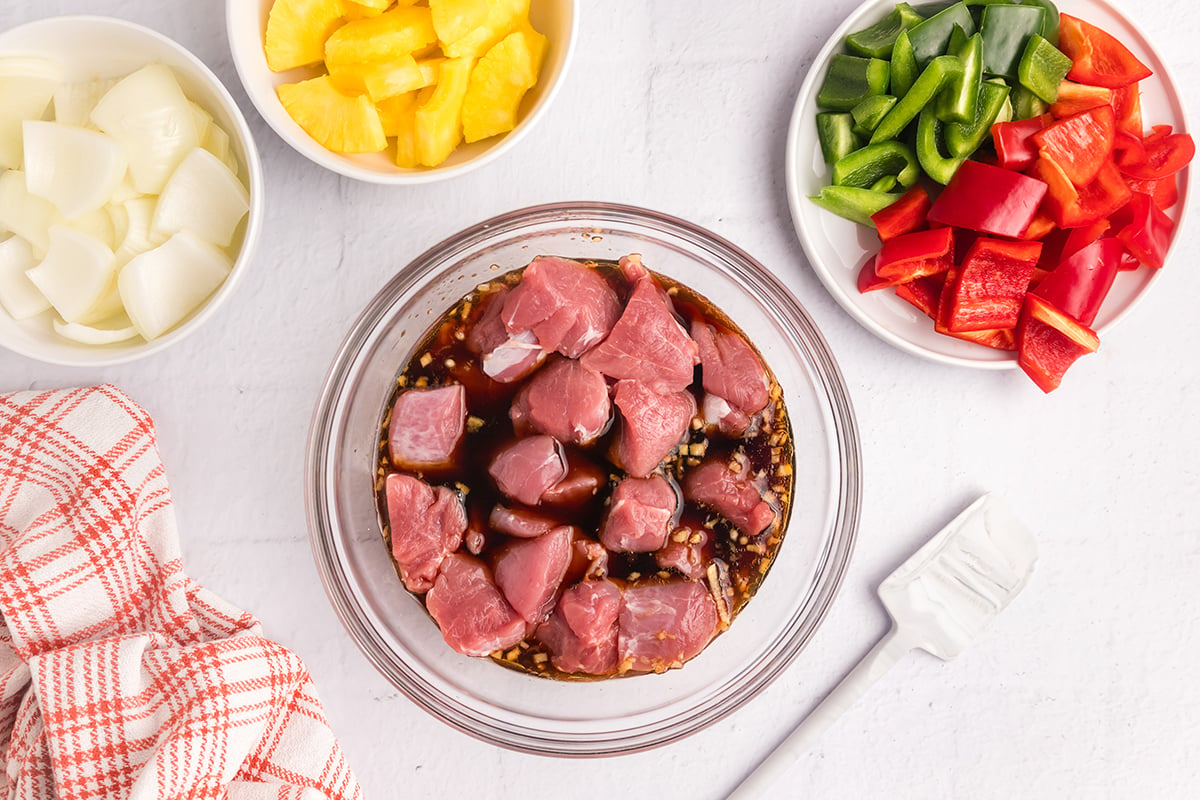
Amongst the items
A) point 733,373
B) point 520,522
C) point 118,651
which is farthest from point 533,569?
point 118,651

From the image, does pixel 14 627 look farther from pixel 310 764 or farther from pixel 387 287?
pixel 387 287

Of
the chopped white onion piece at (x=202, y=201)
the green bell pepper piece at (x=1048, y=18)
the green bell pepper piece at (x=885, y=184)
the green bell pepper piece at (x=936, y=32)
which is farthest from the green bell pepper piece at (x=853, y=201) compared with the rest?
the chopped white onion piece at (x=202, y=201)

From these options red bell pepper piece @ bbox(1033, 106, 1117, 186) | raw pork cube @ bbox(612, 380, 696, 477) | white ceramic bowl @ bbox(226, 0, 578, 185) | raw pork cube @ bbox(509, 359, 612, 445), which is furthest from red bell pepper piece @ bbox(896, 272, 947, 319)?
white ceramic bowl @ bbox(226, 0, 578, 185)

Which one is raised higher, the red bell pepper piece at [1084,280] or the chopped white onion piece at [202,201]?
the chopped white onion piece at [202,201]

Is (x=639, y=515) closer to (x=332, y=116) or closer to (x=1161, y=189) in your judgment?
(x=332, y=116)

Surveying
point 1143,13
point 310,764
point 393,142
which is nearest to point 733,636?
point 310,764

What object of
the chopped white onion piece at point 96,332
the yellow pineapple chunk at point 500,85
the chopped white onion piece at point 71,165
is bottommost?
the chopped white onion piece at point 96,332

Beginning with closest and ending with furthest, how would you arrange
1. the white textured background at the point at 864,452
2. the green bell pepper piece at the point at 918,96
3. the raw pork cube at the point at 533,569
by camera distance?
the raw pork cube at the point at 533,569, the green bell pepper piece at the point at 918,96, the white textured background at the point at 864,452

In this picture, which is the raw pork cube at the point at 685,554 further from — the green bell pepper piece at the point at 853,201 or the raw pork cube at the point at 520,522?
the green bell pepper piece at the point at 853,201
